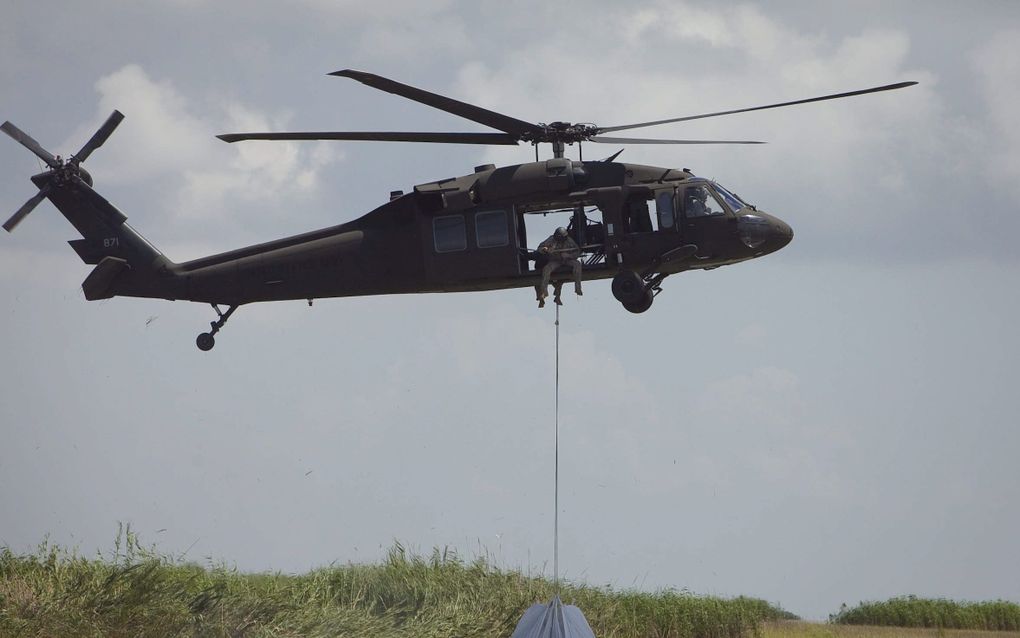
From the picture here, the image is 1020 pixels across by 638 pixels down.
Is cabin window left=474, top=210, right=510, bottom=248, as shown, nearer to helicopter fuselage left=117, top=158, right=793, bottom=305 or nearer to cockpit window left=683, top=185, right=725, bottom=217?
helicopter fuselage left=117, top=158, right=793, bottom=305

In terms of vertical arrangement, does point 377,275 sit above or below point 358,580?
above

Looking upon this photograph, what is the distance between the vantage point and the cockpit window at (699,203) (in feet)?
69.1

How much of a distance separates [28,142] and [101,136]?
1.42 metres

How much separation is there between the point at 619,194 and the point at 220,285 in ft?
23.3

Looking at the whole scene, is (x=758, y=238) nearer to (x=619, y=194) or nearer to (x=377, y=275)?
(x=619, y=194)

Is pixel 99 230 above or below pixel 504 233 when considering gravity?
above

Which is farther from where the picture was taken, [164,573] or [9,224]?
[9,224]

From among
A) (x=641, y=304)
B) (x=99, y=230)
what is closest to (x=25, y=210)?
(x=99, y=230)

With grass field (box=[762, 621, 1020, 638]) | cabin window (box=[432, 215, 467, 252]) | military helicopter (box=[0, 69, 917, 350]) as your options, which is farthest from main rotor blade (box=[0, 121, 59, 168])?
grass field (box=[762, 621, 1020, 638])

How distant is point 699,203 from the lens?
2111 cm

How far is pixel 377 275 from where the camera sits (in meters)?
22.0

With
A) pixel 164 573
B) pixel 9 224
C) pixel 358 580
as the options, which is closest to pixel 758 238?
pixel 358 580

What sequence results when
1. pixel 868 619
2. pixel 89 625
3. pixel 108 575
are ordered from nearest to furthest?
pixel 89 625, pixel 108 575, pixel 868 619

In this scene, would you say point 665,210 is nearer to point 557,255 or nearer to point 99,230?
point 557,255
